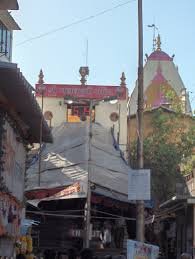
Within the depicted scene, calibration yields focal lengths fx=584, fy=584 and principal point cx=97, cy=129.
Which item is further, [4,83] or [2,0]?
[2,0]

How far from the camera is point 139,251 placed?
1123 cm

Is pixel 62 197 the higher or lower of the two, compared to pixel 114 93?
lower

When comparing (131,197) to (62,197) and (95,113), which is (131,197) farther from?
(95,113)

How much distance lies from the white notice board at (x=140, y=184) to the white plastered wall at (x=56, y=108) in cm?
2309

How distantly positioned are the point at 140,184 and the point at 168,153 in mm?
20017

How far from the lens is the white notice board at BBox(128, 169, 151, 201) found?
12.5 m

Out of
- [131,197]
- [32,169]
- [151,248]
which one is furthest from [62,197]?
[151,248]

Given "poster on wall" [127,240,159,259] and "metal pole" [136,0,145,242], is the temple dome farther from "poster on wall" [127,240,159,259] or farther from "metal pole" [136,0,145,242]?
"poster on wall" [127,240,159,259]

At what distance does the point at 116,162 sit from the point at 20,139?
11.0m

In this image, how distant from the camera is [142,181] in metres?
12.6

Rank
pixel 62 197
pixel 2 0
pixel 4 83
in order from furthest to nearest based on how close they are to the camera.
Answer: pixel 62 197 < pixel 2 0 < pixel 4 83

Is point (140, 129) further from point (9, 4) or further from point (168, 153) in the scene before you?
point (168, 153)

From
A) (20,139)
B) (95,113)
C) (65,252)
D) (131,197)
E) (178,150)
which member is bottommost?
(65,252)

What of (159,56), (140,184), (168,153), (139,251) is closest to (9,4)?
(140,184)
